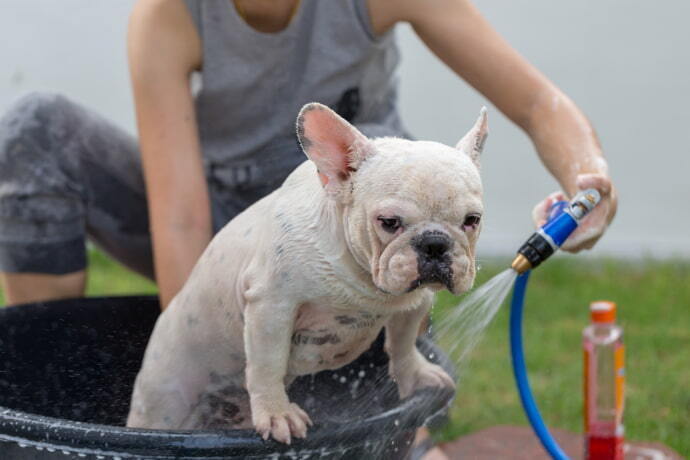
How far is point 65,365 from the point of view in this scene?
5.62 feet

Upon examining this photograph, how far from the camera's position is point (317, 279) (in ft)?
3.96

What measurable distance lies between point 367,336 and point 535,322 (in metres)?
1.78

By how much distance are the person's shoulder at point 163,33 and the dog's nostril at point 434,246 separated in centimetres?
78

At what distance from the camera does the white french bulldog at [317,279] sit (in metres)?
1.08

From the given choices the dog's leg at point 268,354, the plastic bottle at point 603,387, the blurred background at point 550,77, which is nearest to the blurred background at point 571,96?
the blurred background at point 550,77

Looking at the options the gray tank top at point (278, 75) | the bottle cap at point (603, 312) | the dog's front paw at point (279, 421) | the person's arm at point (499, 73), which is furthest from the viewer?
the bottle cap at point (603, 312)

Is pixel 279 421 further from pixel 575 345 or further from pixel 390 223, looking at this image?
pixel 575 345

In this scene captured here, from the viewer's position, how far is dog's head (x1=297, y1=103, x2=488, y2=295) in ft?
3.52

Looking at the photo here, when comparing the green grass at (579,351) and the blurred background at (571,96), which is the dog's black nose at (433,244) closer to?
the green grass at (579,351)

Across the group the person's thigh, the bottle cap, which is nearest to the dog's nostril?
the person's thigh

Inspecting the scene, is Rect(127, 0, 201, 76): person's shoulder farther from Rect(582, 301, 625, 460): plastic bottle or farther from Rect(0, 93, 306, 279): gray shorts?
Rect(582, 301, 625, 460): plastic bottle

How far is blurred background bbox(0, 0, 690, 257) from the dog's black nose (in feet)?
7.37

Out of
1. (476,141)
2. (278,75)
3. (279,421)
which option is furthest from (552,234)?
(278,75)

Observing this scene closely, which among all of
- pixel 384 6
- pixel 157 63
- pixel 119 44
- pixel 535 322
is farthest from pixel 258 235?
pixel 119 44
